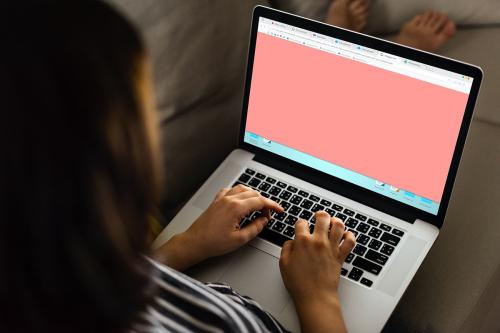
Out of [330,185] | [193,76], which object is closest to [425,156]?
[330,185]

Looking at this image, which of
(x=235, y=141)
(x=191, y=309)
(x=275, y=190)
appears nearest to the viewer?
(x=191, y=309)

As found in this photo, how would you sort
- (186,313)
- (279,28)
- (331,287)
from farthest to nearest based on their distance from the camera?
(279,28), (331,287), (186,313)

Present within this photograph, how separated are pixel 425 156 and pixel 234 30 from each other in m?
0.41

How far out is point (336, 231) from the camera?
85 cm

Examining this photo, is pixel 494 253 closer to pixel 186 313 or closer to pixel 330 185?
pixel 330 185

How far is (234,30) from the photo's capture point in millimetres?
1081

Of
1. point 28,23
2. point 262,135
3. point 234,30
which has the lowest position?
point 262,135

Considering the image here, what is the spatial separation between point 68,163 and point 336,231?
0.51 meters

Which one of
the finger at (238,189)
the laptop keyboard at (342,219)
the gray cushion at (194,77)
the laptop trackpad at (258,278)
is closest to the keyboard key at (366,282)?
the laptop keyboard at (342,219)

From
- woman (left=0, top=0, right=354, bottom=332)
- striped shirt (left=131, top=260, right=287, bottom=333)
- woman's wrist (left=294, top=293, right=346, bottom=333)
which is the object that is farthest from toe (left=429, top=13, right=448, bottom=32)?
woman (left=0, top=0, right=354, bottom=332)

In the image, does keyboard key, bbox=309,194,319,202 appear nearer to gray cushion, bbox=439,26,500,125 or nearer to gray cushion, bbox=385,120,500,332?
gray cushion, bbox=385,120,500,332

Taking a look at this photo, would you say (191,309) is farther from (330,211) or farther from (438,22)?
(438,22)

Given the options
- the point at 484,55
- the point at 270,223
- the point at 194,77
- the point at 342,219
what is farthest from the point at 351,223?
the point at 484,55

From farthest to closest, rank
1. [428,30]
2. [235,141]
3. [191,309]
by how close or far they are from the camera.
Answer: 1. [428,30]
2. [235,141]
3. [191,309]
